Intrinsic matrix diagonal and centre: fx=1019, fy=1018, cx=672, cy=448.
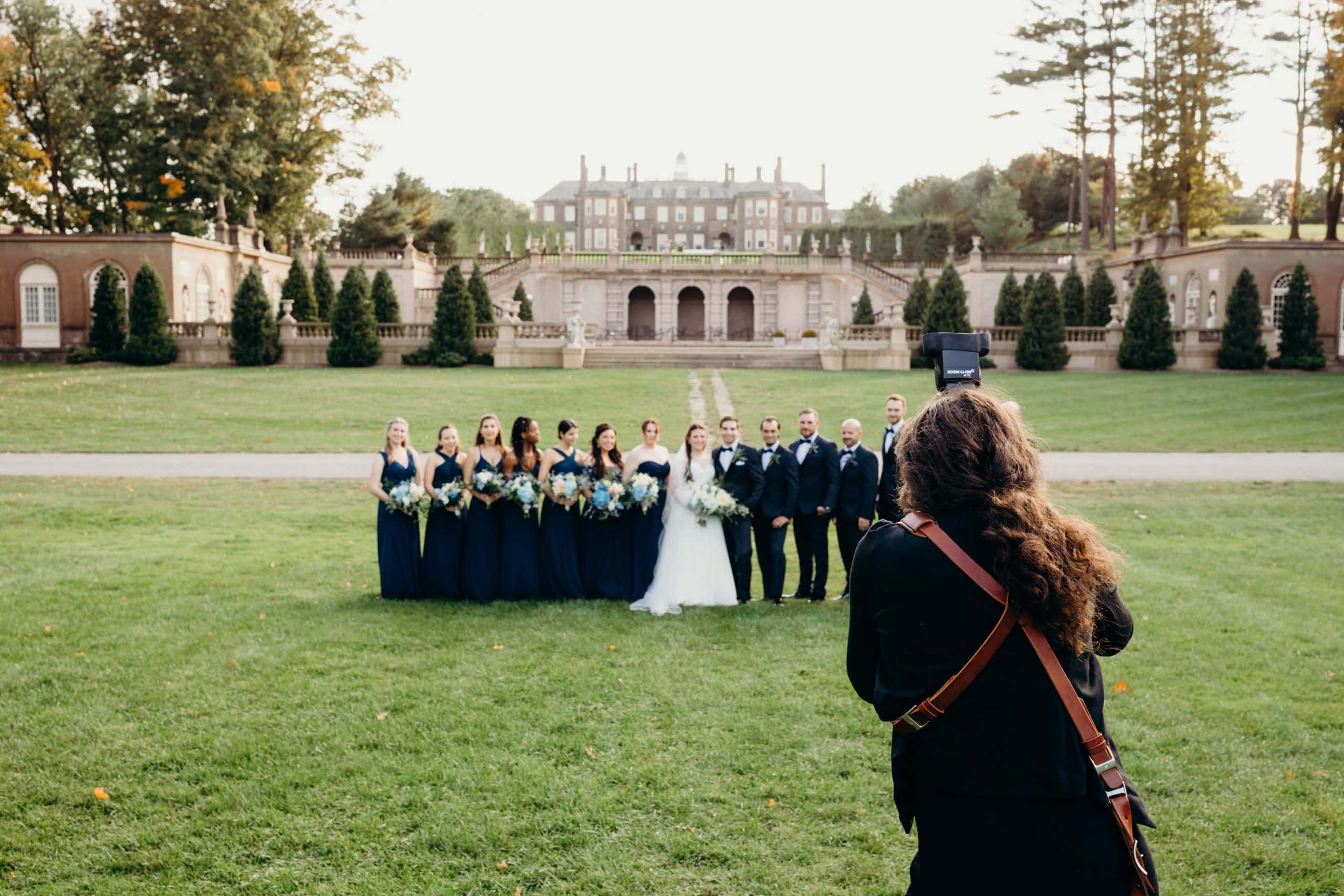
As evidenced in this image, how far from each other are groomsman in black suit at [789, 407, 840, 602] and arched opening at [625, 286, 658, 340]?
42623 mm

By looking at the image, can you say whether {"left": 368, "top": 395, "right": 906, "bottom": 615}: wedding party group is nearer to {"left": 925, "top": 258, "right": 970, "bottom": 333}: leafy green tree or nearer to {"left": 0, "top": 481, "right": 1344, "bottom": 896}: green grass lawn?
{"left": 0, "top": 481, "right": 1344, "bottom": 896}: green grass lawn

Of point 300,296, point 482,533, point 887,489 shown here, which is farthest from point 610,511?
point 300,296

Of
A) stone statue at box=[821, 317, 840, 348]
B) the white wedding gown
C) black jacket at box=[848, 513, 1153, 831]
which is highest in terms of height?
stone statue at box=[821, 317, 840, 348]

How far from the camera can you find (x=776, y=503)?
1034 cm

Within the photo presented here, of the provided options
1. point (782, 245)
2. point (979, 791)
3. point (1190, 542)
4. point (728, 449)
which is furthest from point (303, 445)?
point (782, 245)

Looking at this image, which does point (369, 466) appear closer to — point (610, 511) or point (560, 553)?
point (560, 553)

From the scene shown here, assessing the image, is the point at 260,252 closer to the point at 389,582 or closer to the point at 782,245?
the point at 389,582

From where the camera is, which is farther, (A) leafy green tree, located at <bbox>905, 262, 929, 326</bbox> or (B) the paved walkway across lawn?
(A) leafy green tree, located at <bbox>905, 262, 929, 326</bbox>

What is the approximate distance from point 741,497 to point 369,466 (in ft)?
33.8

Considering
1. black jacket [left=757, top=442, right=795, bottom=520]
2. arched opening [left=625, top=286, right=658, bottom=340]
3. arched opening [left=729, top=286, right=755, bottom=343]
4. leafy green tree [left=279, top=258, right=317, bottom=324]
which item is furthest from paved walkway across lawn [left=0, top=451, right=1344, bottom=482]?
arched opening [left=625, top=286, right=658, bottom=340]

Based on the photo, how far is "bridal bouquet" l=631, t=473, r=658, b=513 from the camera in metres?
9.76

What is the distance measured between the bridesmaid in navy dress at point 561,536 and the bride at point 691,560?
704 mm

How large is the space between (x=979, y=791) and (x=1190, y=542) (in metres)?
11.3

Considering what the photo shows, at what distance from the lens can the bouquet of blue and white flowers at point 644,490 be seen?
9.76 metres
